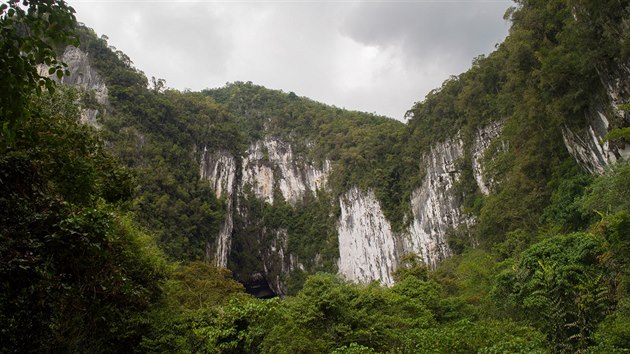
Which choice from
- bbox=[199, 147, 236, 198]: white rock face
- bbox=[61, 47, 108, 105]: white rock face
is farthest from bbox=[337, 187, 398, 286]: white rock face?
bbox=[61, 47, 108, 105]: white rock face

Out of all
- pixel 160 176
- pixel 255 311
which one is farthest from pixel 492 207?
pixel 160 176

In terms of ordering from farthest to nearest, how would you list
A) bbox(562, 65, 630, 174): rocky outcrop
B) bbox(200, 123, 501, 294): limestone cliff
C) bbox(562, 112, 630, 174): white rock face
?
bbox(200, 123, 501, 294): limestone cliff, bbox(562, 112, 630, 174): white rock face, bbox(562, 65, 630, 174): rocky outcrop

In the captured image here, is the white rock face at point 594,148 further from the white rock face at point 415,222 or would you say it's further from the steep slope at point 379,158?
the white rock face at point 415,222

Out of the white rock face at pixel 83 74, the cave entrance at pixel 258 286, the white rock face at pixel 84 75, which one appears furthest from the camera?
the cave entrance at pixel 258 286

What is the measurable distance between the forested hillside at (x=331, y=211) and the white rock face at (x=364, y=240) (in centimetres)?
17

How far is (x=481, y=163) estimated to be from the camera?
24406 mm

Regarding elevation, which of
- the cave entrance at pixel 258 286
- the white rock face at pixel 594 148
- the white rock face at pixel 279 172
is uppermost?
the white rock face at pixel 279 172

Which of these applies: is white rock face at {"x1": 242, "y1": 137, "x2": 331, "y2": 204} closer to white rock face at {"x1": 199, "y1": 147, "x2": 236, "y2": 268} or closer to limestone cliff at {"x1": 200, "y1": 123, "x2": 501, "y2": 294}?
limestone cliff at {"x1": 200, "y1": 123, "x2": 501, "y2": 294}

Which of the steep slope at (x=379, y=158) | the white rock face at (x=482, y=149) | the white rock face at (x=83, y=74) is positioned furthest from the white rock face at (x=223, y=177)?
the white rock face at (x=482, y=149)

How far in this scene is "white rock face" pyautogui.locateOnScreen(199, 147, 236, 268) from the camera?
34.9m

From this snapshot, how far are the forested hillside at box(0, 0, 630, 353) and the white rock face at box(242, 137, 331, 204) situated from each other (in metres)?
0.29

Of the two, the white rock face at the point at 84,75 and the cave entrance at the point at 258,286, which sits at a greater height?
the white rock face at the point at 84,75

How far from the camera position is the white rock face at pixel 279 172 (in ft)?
146

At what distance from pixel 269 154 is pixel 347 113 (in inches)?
419
